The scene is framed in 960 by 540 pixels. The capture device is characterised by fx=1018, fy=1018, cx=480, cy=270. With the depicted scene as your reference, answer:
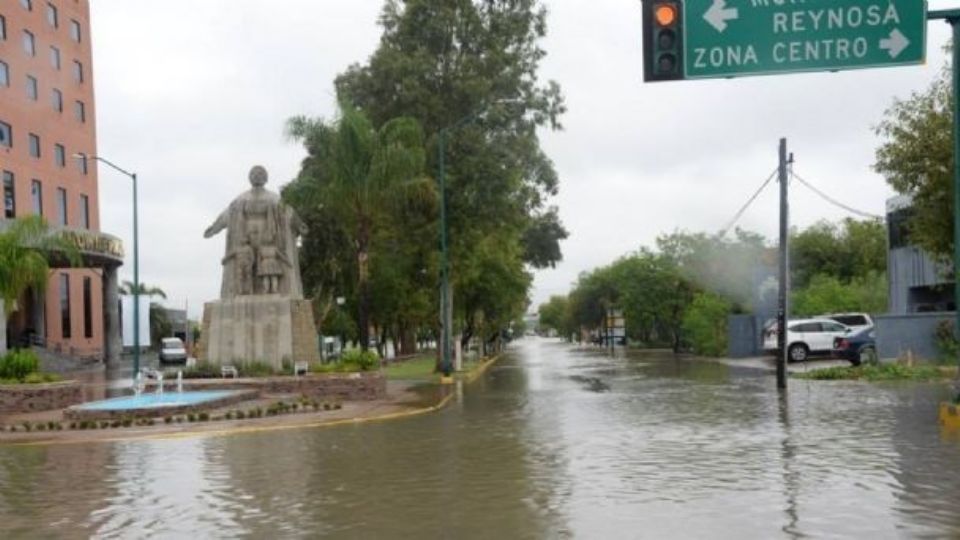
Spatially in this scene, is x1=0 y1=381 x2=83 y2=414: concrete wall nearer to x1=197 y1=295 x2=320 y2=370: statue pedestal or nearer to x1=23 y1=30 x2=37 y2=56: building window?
x1=197 y1=295 x2=320 y2=370: statue pedestal

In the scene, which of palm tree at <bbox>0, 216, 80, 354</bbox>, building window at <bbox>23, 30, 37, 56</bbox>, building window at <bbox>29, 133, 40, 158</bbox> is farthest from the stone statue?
building window at <bbox>23, 30, 37, 56</bbox>

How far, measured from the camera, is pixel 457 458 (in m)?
13.2

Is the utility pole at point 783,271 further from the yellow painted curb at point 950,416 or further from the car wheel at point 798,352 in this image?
the car wheel at point 798,352

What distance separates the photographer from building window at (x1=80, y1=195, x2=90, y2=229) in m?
64.2

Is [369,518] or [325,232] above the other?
[325,232]

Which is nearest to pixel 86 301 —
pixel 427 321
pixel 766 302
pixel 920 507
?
pixel 427 321

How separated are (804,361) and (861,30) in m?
28.7

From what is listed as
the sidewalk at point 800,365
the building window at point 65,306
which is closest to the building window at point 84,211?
the building window at point 65,306

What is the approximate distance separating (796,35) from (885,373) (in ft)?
59.9

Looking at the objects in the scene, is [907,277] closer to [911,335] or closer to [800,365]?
[800,365]

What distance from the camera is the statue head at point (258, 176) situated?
28562mm

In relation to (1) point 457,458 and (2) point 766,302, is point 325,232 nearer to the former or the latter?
(2) point 766,302

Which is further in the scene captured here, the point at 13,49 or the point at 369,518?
the point at 13,49

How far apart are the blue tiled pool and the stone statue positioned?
4.43 meters
